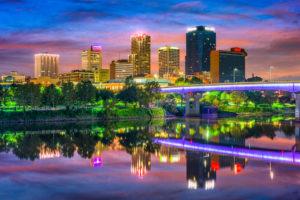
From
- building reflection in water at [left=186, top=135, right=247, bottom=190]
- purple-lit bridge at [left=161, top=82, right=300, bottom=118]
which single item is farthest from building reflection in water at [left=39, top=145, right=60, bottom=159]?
purple-lit bridge at [left=161, top=82, right=300, bottom=118]

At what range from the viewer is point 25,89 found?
357 feet

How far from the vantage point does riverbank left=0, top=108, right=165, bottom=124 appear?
96.9m

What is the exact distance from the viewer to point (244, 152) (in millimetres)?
51719

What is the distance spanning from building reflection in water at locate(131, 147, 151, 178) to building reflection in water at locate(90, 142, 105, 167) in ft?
9.84

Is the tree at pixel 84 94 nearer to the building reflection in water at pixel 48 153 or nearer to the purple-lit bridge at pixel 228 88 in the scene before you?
the purple-lit bridge at pixel 228 88

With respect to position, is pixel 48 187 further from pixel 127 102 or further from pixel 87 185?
pixel 127 102

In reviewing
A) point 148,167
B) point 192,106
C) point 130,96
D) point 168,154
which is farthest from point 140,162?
→ point 192,106

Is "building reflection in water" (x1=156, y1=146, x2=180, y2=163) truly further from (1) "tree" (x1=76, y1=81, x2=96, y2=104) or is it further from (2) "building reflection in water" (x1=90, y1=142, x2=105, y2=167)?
(1) "tree" (x1=76, y1=81, x2=96, y2=104)

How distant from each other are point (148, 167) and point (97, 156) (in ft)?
30.6

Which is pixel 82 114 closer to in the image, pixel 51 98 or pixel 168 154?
pixel 51 98

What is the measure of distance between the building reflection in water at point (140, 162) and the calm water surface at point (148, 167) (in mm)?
77

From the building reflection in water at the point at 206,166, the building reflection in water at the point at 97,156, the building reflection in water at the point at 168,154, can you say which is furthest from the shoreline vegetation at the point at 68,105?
the building reflection in water at the point at 206,166

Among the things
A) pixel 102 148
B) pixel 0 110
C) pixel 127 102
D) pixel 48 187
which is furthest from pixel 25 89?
pixel 48 187

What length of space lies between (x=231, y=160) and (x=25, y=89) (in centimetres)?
7275
